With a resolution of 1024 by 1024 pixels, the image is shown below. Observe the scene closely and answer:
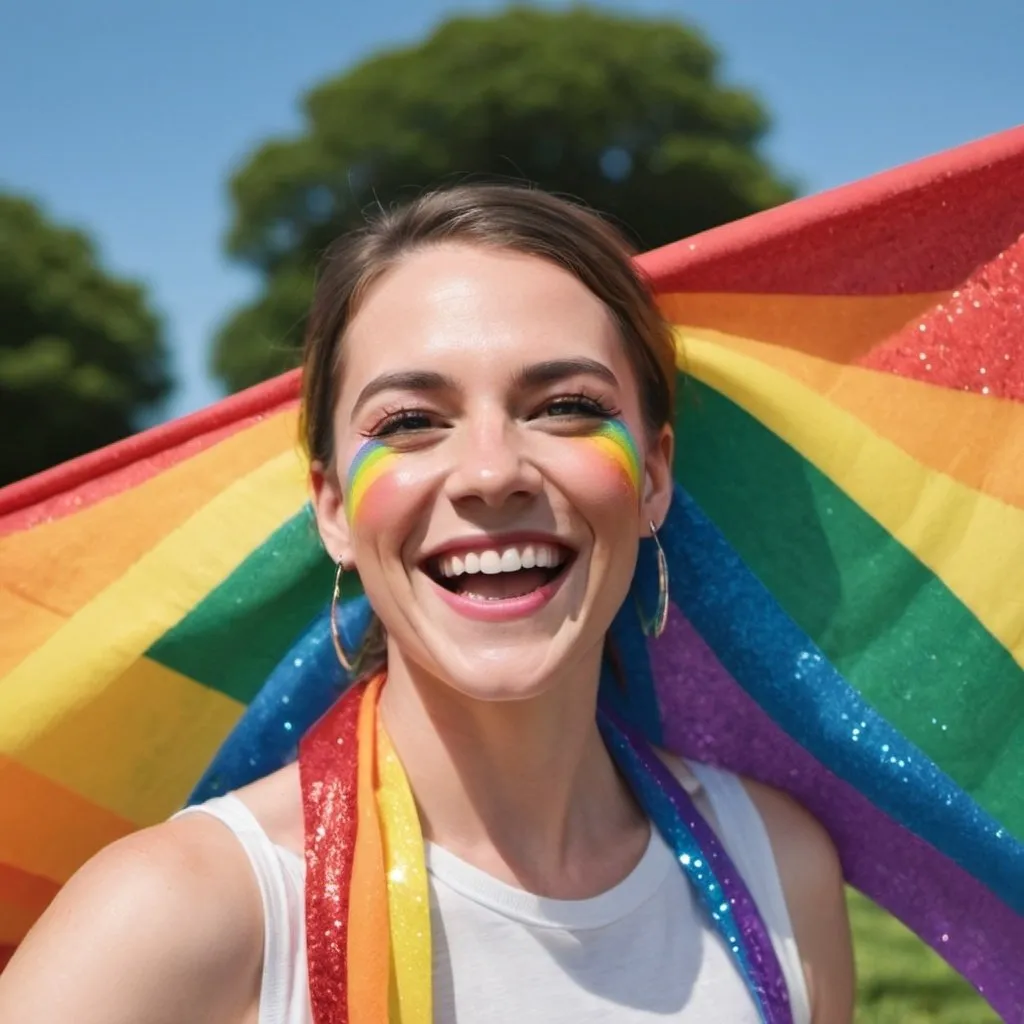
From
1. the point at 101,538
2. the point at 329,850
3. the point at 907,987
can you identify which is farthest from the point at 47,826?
the point at 907,987

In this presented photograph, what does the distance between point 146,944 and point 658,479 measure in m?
0.91

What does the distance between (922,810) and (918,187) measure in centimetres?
96

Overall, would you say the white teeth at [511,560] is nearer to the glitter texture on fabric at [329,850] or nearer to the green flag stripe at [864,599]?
the glitter texture on fabric at [329,850]

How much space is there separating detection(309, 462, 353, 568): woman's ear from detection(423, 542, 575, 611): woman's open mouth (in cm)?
20

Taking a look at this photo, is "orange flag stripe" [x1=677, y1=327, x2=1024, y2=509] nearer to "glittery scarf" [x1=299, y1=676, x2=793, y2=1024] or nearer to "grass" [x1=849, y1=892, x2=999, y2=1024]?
"glittery scarf" [x1=299, y1=676, x2=793, y2=1024]

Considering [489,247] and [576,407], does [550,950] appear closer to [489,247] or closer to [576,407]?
[576,407]

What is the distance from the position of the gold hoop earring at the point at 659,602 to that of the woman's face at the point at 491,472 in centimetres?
15

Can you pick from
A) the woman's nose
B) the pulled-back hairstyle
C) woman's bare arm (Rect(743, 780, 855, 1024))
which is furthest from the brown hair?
woman's bare arm (Rect(743, 780, 855, 1024))

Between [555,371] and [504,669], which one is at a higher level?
[555,371]

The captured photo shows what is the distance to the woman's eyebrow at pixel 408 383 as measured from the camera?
152 centimetres

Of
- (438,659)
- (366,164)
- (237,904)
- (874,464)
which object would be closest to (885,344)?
(874,464)

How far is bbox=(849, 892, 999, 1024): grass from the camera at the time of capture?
10.5 ft

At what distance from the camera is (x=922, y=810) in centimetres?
181

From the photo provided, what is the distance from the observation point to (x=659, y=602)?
1.79 meters
